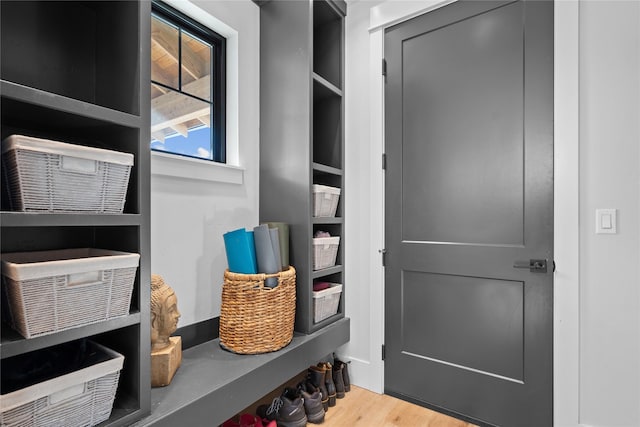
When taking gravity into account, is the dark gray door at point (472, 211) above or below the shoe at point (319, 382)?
above

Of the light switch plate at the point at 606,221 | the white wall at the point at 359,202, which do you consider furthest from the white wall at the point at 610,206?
the white wall at the point at 359,202

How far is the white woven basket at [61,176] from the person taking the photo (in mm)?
960

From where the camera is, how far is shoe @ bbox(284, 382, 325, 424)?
6.37ft

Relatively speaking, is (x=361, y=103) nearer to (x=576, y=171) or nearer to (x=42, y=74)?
(x=576, y=171)

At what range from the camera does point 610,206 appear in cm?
163

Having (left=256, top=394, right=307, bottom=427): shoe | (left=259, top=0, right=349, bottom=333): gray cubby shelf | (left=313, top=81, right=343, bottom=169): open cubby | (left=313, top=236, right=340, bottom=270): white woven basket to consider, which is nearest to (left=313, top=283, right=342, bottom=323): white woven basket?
(left=259, top=0, right=349, bottom=333): gray cubby shelf

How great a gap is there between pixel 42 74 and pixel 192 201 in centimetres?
78

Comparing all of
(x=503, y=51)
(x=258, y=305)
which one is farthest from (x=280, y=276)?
(x=503, y=51)

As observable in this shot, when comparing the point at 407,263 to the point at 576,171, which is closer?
the point at 576,171

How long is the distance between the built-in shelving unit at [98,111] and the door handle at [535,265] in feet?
5.77

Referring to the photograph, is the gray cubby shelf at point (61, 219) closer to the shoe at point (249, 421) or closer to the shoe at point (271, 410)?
the shoe at point (249, 421)

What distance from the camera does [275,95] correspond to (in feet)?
7.22

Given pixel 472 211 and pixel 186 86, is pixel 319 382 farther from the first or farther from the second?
pixel 186 86

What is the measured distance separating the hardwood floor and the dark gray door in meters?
0.07
